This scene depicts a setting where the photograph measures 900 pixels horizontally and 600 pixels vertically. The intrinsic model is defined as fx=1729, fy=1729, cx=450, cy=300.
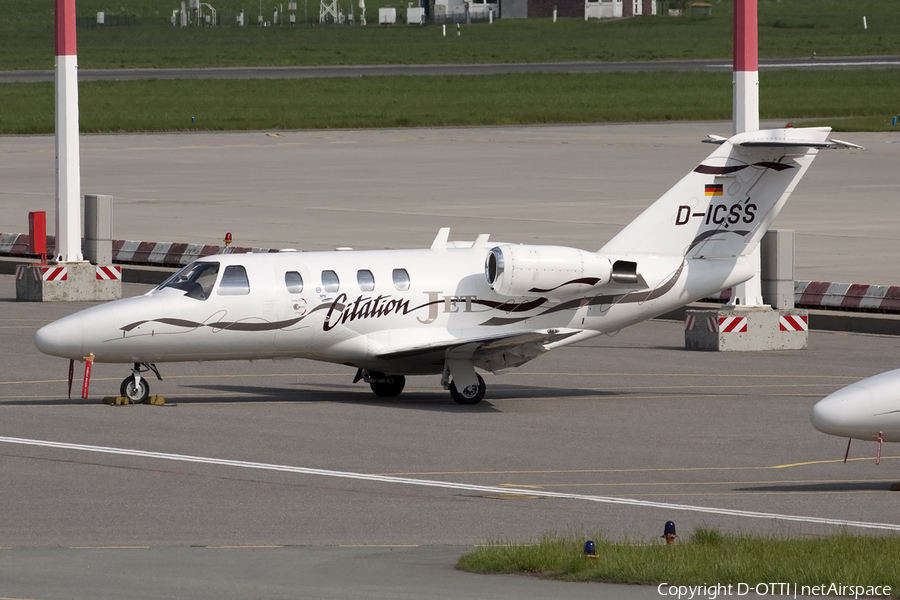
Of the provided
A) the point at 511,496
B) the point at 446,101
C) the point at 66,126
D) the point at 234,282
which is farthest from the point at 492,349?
the point at 446,101

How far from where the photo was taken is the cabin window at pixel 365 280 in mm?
25578

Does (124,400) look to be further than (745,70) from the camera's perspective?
No

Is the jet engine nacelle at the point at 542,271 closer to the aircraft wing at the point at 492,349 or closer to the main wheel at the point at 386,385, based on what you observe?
the aircraft wing at the point at 492,349

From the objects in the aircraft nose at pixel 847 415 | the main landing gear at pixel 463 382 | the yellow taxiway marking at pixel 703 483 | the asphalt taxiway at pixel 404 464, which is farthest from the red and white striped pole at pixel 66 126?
the aircraft nose at pixel 847 415

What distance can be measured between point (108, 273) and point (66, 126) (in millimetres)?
3404

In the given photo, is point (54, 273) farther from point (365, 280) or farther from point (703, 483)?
point (703, 483)

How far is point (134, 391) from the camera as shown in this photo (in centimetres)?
2520

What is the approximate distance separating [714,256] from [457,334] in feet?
14.5

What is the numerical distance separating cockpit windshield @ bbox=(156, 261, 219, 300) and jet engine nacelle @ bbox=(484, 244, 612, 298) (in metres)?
4.09

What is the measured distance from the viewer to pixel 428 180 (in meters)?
61.2

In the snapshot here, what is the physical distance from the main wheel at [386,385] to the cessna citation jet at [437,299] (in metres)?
0.02

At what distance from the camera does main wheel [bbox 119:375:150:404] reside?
25188 mm

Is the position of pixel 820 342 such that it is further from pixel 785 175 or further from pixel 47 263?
pixel 47 263

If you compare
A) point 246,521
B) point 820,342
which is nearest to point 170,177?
point 820,342
